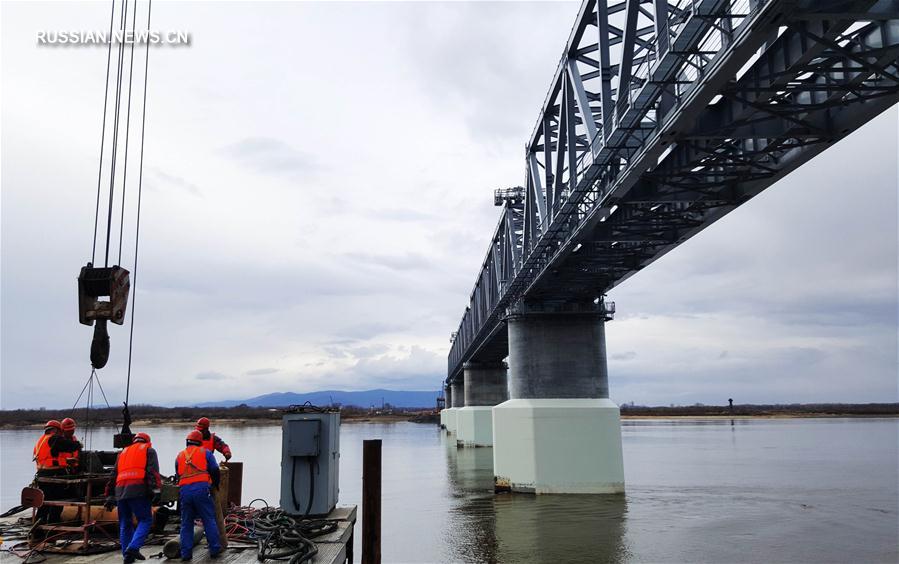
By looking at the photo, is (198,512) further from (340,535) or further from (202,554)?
(340,535)

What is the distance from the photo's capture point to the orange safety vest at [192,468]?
10688 millimetres

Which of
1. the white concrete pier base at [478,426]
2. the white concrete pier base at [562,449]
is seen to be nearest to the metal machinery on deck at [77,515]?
the white concrete pier base at [562,449]

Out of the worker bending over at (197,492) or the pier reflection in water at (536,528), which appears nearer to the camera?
the worker bending over at (197,492)

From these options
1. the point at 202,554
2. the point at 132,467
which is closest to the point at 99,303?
the point at 132,467

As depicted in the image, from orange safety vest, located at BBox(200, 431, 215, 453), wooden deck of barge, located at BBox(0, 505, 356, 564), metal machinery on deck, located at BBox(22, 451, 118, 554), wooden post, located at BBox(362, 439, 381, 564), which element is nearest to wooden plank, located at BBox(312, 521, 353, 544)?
wooden deck of barge, located at BBox(0, 505, 356, 564)

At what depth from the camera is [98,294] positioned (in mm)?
11484

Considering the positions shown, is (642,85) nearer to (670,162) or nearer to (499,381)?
(670,162)

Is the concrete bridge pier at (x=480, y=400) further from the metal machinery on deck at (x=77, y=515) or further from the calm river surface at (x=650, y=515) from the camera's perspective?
the metal machinery on deck at (x=77, y=515)

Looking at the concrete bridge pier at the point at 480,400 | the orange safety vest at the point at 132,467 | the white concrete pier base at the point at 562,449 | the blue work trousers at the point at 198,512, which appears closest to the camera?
the blue work trousers at the point at 198,512

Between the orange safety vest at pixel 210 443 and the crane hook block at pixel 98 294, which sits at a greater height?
the crane hook block at pixel 98 294

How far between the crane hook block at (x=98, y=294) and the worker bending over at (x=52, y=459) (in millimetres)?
2407

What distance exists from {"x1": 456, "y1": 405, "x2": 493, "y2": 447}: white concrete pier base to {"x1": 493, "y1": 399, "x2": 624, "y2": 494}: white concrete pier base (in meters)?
35.4

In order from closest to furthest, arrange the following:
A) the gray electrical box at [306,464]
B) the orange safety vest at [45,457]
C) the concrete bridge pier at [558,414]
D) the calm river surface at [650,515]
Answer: the orange safety vest at [45,457] < the gray electrical box at [306,464] < the calm river surface at [650,515] < the concrete bridge pier at [558,414]

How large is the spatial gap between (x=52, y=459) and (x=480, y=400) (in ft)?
201
